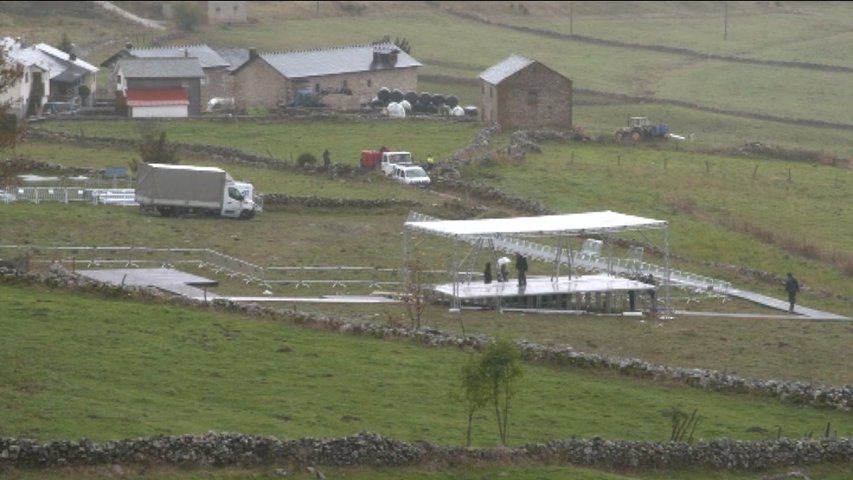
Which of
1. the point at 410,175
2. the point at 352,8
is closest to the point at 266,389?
the point at 410,175

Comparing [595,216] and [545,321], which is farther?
[595,216]

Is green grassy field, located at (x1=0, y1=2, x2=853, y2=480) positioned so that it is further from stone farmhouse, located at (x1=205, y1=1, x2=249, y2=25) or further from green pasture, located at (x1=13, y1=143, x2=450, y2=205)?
stone farmhouse, located at (x1=205, y1=1, x2=249, y2=25)

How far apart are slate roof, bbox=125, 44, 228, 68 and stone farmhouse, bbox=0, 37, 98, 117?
10.3 feet

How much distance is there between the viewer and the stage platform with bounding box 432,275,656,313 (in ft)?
193

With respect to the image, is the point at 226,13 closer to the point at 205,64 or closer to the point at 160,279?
the point at 205,64

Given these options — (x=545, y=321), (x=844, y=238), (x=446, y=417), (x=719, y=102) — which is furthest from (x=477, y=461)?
(x=719, y=102)

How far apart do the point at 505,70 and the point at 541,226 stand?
148 feet

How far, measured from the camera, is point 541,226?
60.3 meters

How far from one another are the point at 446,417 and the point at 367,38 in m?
103

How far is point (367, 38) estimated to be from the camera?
14425 centimetres

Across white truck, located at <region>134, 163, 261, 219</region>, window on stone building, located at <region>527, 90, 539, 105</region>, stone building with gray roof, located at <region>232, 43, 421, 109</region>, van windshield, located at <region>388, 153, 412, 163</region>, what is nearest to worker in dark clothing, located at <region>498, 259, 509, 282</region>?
white truck, located at <region>134, 163, 261, 219</region>

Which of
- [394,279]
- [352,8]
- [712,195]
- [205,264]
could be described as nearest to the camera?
[205,264]

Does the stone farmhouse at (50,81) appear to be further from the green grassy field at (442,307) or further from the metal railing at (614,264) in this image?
the metal railing at (614,264)

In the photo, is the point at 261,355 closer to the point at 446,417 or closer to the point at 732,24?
the point at 446,417
